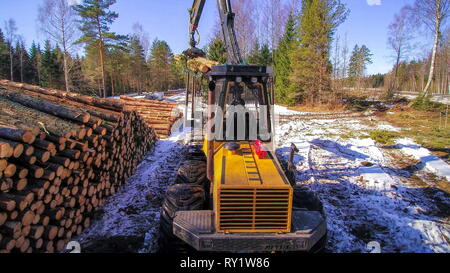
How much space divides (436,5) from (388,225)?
26.2m

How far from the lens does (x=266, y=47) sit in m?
33.5

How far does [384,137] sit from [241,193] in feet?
38.0

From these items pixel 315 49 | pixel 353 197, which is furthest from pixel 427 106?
pixel 353 197

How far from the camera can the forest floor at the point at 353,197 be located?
183 inches

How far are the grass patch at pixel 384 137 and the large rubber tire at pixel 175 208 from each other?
10.6 meters

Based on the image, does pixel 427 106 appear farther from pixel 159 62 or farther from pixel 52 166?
pixel 159 62

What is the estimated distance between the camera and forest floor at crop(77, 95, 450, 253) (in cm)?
465

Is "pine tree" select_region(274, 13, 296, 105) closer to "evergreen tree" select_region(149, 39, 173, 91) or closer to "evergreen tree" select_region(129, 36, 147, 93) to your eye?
"evergreen tree" select_region(129, 36, 147, 93)

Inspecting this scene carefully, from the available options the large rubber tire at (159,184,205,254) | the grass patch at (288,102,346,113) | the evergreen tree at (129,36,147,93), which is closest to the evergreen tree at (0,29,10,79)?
the evergreen tree at (129,36,147,93)

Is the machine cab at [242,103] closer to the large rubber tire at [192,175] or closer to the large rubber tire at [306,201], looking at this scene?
the large rubber tire at [192,175]

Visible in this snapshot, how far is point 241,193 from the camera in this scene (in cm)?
333

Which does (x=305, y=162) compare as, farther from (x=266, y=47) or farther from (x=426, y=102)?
(x=266, y=47)

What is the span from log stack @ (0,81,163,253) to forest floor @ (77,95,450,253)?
18.7 inches

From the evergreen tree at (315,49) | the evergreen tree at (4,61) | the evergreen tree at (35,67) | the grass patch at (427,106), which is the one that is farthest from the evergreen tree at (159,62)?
the grass patch at (427,106)
